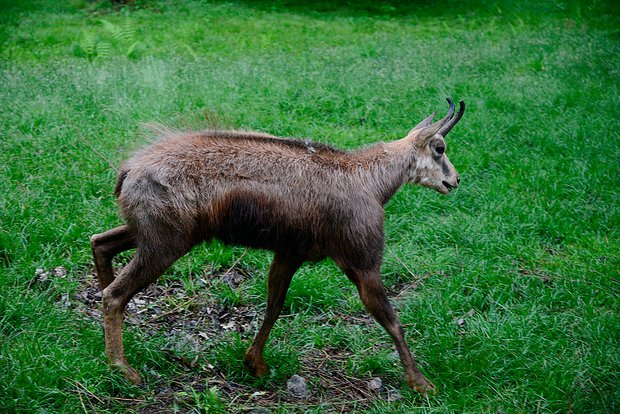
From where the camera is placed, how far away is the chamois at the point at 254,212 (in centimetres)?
433

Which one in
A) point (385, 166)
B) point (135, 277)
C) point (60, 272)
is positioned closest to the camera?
point (135, 277)

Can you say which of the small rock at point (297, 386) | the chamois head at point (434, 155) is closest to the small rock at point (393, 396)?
the small rock at point (297, 386)

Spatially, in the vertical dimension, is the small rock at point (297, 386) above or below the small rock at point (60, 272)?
below

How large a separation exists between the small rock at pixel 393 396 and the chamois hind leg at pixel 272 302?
906 mm

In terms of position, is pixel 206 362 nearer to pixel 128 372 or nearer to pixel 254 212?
pixel 128 372

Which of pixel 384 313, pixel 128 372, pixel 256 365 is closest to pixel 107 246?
pixel 128 372

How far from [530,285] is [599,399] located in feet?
5.80

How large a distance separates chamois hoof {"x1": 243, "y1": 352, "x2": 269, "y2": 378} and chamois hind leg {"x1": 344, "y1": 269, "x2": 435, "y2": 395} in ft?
2.91

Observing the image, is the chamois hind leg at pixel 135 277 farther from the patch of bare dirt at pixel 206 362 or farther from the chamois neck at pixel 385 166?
the chamois neck at pixel 385 166

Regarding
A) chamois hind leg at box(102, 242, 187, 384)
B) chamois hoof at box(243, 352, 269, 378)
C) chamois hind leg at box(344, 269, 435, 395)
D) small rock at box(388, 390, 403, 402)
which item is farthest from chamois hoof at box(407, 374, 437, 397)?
chamois hind leg at box(102, 242, 187, 384)

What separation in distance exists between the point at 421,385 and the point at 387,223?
2603 mm

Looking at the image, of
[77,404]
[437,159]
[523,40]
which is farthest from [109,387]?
[523,40]

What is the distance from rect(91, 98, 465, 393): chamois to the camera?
4332mm

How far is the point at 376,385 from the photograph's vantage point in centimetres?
496
